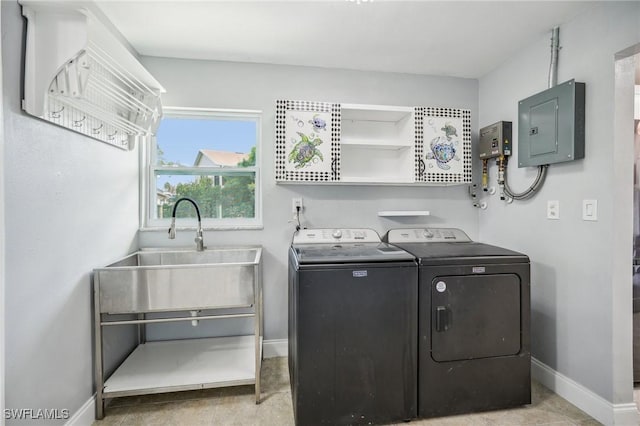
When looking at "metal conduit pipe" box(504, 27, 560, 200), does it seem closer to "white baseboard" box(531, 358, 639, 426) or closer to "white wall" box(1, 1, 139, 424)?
"white baseboard" box(531, 358, 639, 426)

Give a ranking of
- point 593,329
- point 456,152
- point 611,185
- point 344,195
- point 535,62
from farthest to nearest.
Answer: point 344,195 < point 456,152 < point 535,62 < point 593,329 < point 611,185

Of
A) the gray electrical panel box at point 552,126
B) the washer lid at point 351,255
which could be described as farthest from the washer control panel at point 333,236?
the gray electrical panel box at point 552,126

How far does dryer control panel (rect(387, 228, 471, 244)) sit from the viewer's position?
7.88 ft

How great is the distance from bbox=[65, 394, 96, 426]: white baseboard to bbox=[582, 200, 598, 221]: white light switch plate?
314cm

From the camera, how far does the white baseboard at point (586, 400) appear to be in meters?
1.58

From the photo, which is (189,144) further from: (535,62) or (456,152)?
(535,62)

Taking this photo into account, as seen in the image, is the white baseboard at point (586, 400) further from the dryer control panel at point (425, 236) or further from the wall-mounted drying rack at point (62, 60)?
the wall-mounted drying rack at point (62, 60)

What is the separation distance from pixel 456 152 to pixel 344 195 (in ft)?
3.24

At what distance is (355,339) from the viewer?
159 centimetres

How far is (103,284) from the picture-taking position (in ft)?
5.39

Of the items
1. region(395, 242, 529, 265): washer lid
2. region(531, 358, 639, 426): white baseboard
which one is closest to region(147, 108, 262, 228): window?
region(395, 242, 529, 265): washer lid

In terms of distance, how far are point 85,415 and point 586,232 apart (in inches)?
124

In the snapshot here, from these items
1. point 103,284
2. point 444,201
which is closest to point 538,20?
point 444,201

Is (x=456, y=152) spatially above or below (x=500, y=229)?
above
